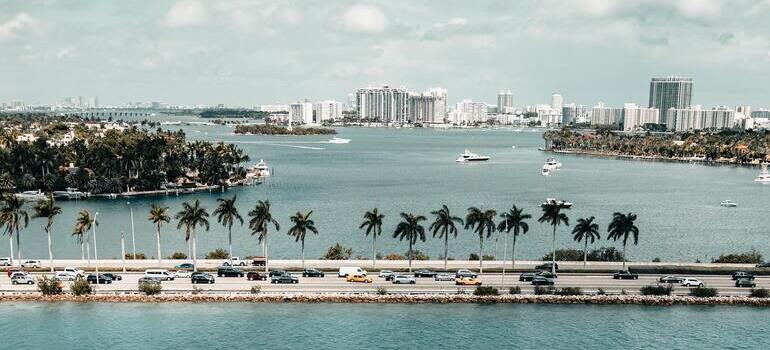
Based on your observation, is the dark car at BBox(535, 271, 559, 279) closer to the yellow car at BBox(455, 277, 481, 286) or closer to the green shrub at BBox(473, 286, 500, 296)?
the yellow car at BBox(455, 277, 481, 286)

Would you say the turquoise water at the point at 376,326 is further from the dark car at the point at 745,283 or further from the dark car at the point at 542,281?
the dark car at the point at 745,283

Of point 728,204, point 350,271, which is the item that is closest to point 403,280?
point 350,271

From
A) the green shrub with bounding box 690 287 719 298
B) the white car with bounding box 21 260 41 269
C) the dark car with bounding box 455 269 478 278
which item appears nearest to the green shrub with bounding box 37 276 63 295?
the white car with bounding box 21 260 41 269

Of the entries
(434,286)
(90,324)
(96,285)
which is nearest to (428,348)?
(434,286)

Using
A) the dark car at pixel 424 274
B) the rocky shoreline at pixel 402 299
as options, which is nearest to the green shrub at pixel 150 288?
the rocky shoreline at pixel 402 299

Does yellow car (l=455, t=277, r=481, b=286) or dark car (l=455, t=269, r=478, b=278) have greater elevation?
dark car (l=455, t=269, r=478, b=278)

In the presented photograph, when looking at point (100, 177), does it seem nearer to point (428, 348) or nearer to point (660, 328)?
point (428, 348)
